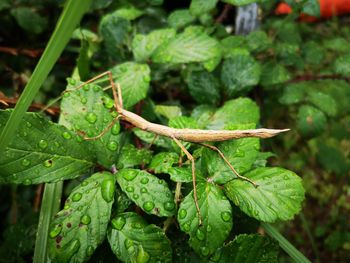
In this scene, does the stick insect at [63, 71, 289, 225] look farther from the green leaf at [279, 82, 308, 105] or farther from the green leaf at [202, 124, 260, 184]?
the green leaf at [279, 82, 308, 105]

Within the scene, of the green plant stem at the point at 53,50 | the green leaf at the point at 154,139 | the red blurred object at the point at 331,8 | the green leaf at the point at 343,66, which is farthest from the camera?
the red blurred object at the point at 331,8

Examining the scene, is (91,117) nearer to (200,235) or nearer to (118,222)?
(118,222)

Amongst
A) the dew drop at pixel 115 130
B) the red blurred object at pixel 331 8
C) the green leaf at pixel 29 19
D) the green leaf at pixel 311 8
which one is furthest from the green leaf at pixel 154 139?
the red blurred object at pixel 331 8

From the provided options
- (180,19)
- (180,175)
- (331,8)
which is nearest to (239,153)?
(180,175)

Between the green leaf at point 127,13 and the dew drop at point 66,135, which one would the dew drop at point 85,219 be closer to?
the dew drop at point 66,135

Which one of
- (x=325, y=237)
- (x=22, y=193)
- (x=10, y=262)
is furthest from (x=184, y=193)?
(x=325, y=237)

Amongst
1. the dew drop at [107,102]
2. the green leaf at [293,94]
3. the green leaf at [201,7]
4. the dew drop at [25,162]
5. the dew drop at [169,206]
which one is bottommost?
the green leaf at [293,94]
